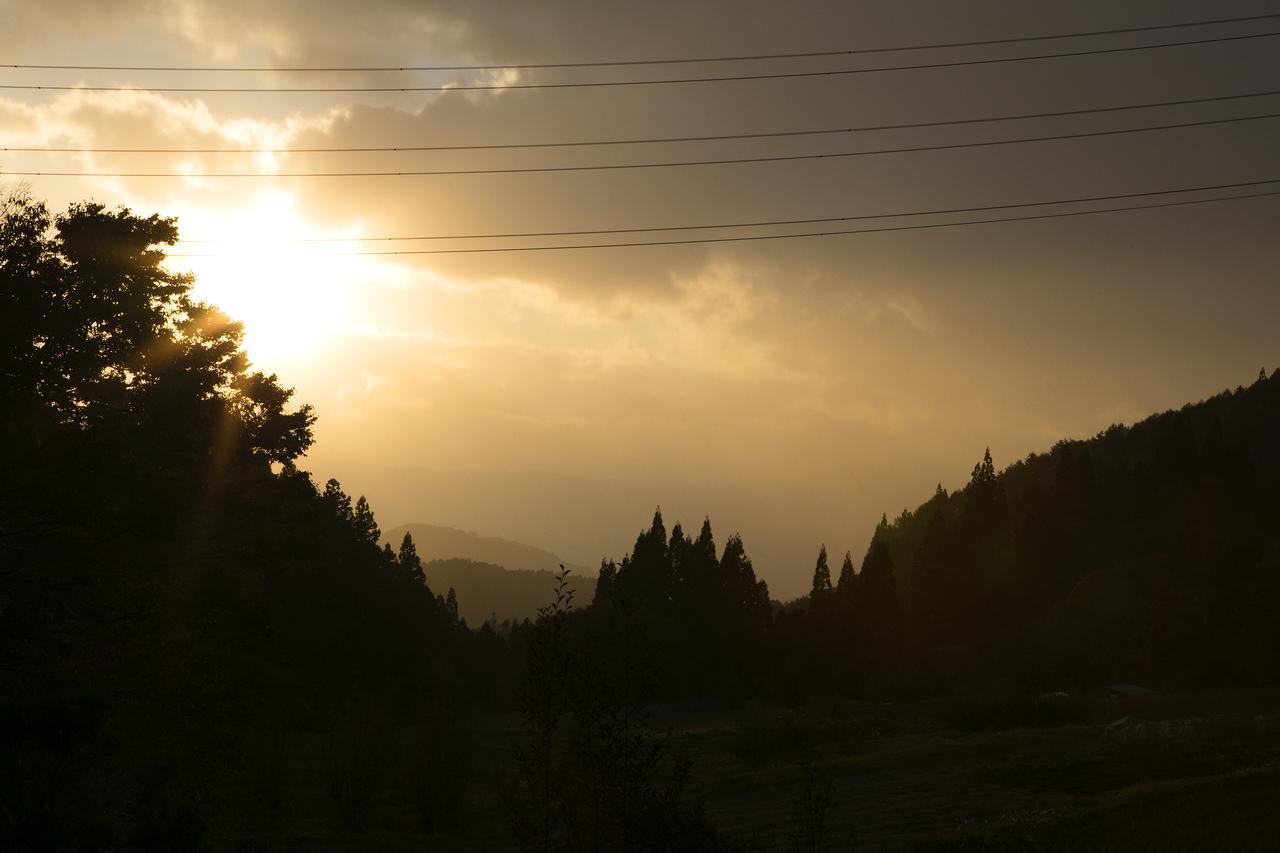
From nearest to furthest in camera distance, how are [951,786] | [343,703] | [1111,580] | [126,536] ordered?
[126,536] < [951,786] < [343,703] < [1111,580]

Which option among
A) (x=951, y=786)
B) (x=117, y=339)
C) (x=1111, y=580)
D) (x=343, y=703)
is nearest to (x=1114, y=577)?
(x=1111, y=580)

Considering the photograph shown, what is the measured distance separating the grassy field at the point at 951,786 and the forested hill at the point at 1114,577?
19.0 metres

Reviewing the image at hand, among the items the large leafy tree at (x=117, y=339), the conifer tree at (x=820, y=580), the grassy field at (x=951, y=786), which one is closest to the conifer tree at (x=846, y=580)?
the conifer tree at (x=820, y=580)

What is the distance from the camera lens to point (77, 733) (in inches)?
733

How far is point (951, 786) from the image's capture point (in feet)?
117

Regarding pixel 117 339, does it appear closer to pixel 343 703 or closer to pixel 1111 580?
pixel 343 703

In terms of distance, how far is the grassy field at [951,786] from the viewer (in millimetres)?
24109

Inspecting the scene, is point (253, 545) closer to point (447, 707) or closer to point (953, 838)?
point (447, 707)

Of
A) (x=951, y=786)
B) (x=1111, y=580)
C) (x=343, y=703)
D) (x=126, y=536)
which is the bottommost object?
(x=951, y=786)

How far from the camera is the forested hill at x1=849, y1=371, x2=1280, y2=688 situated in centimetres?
7819

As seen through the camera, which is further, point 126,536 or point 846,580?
point 846,580

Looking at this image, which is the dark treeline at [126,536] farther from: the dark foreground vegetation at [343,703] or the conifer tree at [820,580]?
the conifer tree at [820,580]

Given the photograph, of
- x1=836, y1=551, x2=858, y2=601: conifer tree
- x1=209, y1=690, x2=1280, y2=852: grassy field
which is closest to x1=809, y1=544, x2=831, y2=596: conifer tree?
x1=836, y1=551, x2=858, y2=601: conifer tree

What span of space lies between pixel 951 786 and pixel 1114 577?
6423 cm
